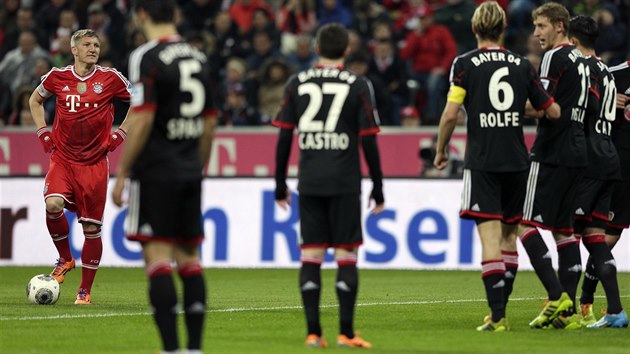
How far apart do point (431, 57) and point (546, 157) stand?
12.1m

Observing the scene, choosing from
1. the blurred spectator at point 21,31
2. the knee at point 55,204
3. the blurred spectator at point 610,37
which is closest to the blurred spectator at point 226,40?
the blurred spectator at point 21,31

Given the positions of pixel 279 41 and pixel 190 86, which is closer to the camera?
pixel 190 86

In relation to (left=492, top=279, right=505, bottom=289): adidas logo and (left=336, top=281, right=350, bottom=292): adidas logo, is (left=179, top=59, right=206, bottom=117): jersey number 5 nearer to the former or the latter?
(left=336, top=281, right=350, bottom=292): adidas logo

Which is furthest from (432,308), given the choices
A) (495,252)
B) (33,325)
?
(33,325)

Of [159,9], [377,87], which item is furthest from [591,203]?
[377,87]

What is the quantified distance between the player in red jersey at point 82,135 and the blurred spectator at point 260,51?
10.3 meters

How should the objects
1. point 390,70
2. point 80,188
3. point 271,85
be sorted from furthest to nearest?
1. point 390,70
2. point 271,85
3. point 80,188

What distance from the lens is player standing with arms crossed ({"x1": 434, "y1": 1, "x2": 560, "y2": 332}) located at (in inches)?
423

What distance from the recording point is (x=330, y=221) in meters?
9.86

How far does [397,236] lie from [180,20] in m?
7.90

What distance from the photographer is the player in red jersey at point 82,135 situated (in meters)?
13.8

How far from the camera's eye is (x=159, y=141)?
8672 millimetres

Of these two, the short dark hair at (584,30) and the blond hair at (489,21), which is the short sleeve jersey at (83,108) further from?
the short dark hair at (584,30)

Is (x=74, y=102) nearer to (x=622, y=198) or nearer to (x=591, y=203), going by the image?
(x=591, y=203)
